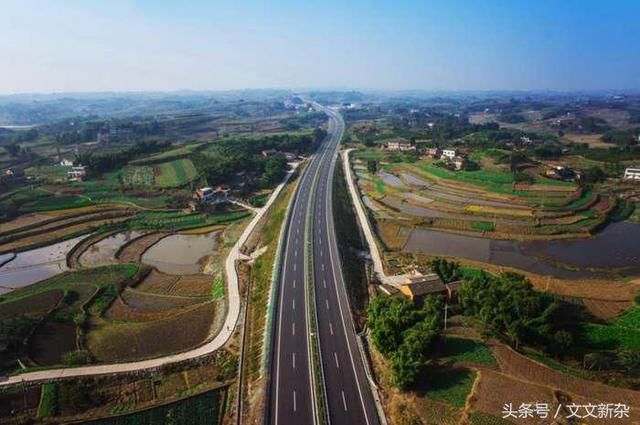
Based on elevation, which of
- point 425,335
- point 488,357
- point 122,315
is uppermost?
point 425,335

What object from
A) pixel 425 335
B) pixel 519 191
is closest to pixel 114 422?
pixel 425 335

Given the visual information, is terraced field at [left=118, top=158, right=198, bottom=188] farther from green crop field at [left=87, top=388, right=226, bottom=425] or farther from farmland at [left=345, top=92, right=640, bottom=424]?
green crop field at [left=87, top=388, right=226, bottom=425]

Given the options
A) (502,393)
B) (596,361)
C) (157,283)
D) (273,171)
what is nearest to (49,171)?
(273,171)

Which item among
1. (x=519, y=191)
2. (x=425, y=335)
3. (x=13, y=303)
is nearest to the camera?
(x=425, y=335)

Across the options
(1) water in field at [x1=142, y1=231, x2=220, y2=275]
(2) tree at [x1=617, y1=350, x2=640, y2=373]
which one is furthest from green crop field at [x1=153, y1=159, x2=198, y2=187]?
(2) tree at [x1=617, y1=350, x2=640, y2=373]

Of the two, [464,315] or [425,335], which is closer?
[425,335]

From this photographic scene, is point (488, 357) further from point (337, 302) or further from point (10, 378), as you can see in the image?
point (10, 378)

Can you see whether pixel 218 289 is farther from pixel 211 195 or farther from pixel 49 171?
pixel 49 171
